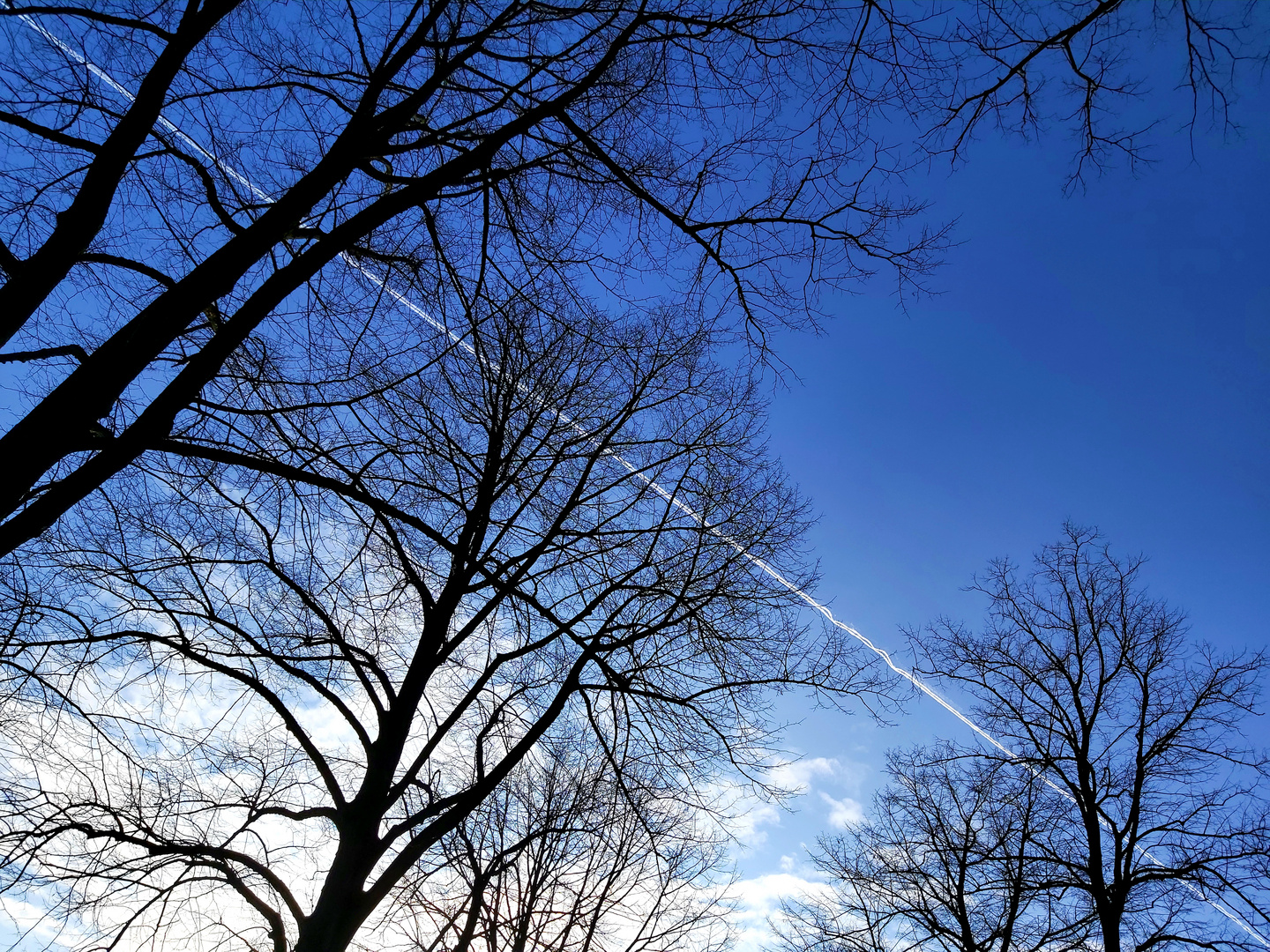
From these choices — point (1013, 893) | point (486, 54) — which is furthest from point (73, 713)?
point (1013, 893)

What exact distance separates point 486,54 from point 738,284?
197 cm

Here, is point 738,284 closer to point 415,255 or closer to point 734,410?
point 415,255

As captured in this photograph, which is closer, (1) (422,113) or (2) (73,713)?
(1) (422,113)

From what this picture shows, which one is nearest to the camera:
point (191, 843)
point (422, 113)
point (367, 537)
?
point (422, 113)

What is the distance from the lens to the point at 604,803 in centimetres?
779

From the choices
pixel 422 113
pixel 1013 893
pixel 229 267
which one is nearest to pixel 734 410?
pixel 422 113

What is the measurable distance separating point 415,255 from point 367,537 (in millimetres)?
2571

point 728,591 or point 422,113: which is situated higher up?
point 422,113

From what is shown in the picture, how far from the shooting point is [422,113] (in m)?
4.60

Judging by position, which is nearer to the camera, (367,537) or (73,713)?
(73,713)

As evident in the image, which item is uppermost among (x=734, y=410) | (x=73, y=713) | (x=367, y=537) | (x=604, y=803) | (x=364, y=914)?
(x=734, y=410)

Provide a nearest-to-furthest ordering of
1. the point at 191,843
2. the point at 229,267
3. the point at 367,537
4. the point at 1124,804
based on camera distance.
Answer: the point at 229,267, the point at 191,843, the point at 367,537, the point at 1124,804

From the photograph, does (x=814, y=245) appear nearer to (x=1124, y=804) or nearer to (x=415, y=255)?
(x=415, y=255)

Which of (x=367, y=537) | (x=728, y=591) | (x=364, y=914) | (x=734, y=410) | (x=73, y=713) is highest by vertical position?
(x=734, y=410)
